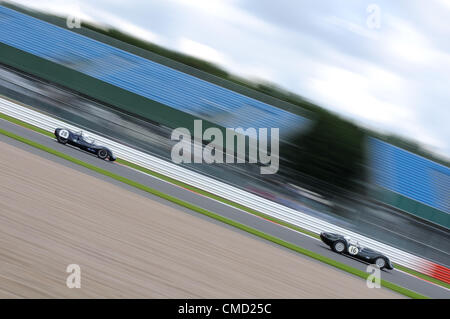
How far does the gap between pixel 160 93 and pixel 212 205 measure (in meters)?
8.54

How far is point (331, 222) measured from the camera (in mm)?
15945

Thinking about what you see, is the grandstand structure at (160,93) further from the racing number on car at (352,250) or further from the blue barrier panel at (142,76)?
the racing number on car at (352,250)

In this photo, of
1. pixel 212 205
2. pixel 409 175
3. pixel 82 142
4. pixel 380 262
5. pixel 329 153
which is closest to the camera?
pixel 380 262

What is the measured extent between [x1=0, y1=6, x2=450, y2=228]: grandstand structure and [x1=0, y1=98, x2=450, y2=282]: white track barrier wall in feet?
5.48

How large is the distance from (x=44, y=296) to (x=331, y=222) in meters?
12.1

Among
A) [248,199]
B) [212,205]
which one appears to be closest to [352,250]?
[212,205]

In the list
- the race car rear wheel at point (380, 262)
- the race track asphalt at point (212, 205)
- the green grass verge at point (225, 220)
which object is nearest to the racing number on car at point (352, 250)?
the race track asphalt at point (212, 205)

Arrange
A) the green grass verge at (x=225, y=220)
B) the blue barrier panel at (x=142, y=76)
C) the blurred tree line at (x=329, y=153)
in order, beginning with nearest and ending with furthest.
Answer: the green grass verge at (x=225, y=220), the blurred tree line at (x=329, y=153), the blue barrier panel at (x=142, y=76)

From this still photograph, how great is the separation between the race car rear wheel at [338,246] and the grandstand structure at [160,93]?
429 cm

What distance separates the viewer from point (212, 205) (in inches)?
562

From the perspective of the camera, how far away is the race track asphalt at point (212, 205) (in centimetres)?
1233

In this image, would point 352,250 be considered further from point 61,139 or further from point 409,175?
point 61,139
